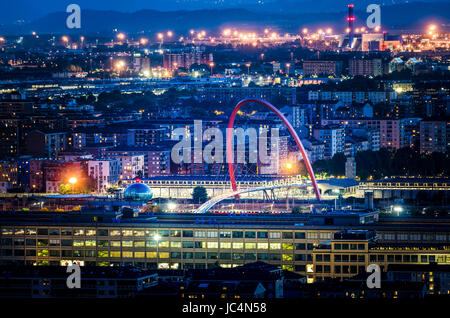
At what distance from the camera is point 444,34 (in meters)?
154

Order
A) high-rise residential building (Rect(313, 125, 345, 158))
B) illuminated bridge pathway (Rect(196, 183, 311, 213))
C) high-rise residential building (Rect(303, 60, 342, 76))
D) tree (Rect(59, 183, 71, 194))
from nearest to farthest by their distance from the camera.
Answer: illuminated bridge pathway (Rect(196, 183, 311, 213)) < tree (Rect(59, 183, 71, 194)) < high-rise residential building (Rect(313, 125, 345, 158)) < high-rise residential building (Rect(303, 60, 342, 76))

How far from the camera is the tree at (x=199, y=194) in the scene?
53725 millimetres

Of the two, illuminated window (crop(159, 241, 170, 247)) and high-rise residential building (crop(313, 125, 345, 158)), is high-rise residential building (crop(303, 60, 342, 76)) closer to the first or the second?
high-rise residential building (crop(313, 125, 345, 158))

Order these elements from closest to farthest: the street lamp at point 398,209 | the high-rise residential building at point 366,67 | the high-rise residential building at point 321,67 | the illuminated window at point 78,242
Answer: the illuminated window at point 78,242, the street lamp at point 398,209, the high-rise residential building at point 366,67, the high-rise residential building at point 321,67

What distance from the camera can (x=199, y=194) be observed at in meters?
54.8

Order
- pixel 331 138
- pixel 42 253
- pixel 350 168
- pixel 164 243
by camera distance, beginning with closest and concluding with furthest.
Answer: pixel 164 243
pixel 42 253
pixel 350 168
pixel 331 138

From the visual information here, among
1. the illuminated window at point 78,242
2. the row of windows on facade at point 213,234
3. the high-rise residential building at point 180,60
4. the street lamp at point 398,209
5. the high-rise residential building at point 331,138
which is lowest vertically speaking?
the illuminated window at point 78,242

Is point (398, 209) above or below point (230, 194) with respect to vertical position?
below

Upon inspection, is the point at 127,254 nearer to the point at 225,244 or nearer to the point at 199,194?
the point at 225,244

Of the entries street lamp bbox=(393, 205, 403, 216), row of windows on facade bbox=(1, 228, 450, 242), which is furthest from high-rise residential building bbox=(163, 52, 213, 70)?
row of windows on facade bbox=(1, 228, 450, 242)

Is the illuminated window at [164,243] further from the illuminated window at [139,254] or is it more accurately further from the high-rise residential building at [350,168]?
the high-rise residential building at [350,168]

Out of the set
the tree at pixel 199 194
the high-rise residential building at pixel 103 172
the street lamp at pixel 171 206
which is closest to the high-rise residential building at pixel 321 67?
the high-rise residential building at pixel 103 172

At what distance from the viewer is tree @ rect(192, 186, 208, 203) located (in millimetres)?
53725

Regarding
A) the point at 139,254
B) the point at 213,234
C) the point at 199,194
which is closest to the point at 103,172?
the point at 199,194
